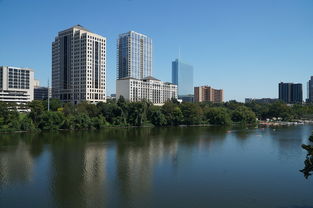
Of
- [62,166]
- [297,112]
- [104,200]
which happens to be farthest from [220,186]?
[297,112]

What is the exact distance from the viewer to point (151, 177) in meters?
12.2

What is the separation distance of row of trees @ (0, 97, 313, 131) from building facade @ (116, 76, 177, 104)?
Result: 14.0 metres

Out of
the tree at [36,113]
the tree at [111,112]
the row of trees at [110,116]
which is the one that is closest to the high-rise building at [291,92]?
the row of trees at [110,116]

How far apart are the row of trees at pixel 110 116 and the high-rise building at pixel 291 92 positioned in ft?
190

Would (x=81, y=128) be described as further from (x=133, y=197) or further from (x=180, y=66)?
(x=180, y=66)

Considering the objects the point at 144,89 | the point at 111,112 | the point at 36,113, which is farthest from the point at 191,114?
the point at 144,89

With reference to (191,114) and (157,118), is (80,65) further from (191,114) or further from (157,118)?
(191,114)

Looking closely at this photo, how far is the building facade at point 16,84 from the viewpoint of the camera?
4697 cm

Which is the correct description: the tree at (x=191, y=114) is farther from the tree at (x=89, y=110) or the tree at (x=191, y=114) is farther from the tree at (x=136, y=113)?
the tree at (x=89, y=110)

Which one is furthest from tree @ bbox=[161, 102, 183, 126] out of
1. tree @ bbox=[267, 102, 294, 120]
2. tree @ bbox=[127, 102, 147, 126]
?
tree @ bbox=[267, 102, 294, 120]

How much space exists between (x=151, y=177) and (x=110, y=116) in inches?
988

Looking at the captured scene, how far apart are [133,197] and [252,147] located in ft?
46.0

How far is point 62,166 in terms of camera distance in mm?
14062

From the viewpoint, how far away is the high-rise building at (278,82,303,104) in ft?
314
